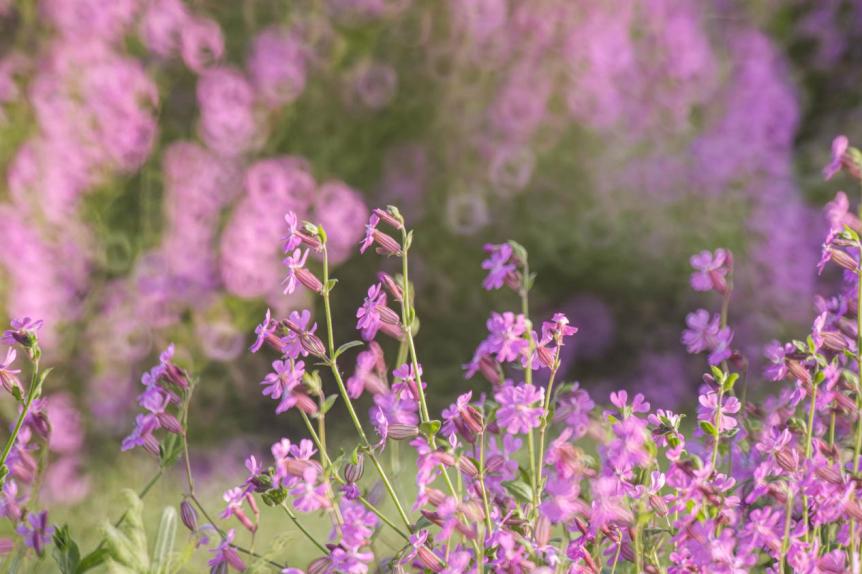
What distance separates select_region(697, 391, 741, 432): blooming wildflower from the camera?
1522 millimetres

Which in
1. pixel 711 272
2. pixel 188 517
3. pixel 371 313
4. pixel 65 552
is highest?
pixel 711 272

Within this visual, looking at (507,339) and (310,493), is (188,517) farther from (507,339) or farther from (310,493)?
(507,339)

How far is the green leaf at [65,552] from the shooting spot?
1850mm

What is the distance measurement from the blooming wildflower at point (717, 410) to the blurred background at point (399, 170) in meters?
2.21

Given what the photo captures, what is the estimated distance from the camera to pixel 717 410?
1.51 metres

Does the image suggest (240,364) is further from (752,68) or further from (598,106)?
(752,68)

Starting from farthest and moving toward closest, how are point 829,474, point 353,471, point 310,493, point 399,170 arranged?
point 399,170 < point 353,471 < point 829,474 < point 310,493

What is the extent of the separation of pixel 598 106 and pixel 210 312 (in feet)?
5.43

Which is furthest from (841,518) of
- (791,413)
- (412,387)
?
(412,387)

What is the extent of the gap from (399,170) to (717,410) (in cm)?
280

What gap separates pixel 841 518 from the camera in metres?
1.80

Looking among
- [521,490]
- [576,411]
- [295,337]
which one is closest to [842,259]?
[576,411]

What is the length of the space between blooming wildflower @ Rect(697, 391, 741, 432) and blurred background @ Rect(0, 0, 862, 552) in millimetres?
2215

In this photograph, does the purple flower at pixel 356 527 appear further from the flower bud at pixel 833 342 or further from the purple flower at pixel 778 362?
the flower bud at pixel 833 342
